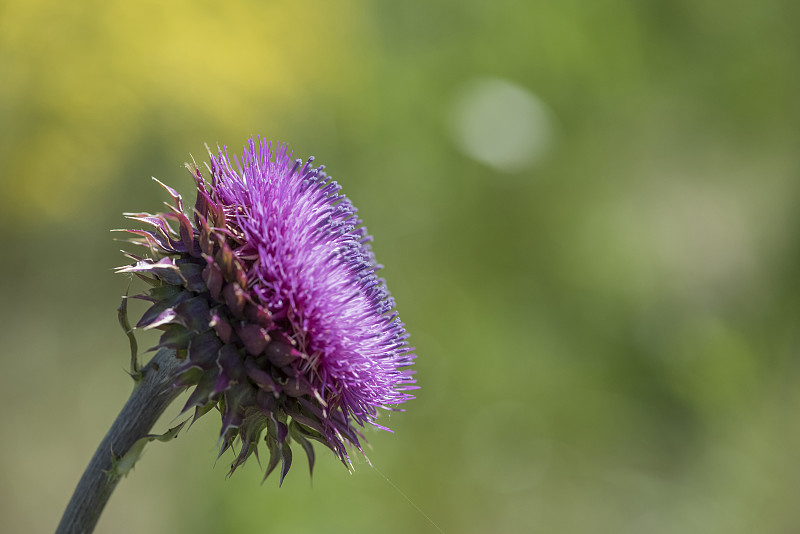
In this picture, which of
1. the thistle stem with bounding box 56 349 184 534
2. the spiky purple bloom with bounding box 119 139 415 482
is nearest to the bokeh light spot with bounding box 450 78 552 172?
the spiky purple bloom with bounding box 119 139 415 482

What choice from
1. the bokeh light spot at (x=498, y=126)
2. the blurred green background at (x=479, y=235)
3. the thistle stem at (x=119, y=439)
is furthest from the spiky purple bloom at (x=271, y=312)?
the bokeh light spot at (x=498, y=126)

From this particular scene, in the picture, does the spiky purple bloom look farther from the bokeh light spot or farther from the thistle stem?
the bokeh light spot

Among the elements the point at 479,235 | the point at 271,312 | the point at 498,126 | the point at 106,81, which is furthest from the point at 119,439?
the point at 498,126

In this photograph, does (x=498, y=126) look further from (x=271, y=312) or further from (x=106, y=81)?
(x=271, y=312)

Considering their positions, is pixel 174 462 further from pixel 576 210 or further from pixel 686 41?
pixel 686 41

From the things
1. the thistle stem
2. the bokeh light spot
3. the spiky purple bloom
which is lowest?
the thistle stem

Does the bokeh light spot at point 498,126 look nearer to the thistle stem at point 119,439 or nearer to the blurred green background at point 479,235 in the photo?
the blurred green background at point 479,235
